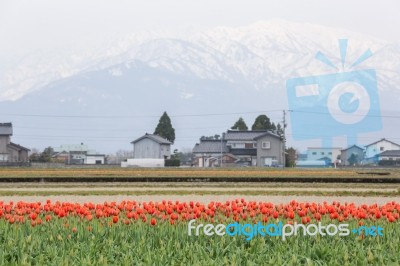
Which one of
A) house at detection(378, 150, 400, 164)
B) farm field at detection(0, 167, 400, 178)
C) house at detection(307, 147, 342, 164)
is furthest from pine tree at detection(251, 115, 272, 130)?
farm field at detection(0, 167, 400, 178)

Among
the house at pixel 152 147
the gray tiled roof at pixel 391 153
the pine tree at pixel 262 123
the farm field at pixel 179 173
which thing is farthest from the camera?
the gray tiled roof at pixel 391 153

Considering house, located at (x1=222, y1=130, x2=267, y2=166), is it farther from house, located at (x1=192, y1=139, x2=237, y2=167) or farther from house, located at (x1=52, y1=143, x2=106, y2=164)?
house, located at (x1=52, y1=143, x2=106, y2=164)

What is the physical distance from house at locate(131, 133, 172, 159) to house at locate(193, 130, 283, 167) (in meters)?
5.23

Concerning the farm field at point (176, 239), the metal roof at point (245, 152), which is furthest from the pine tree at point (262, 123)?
the farm field at point (176, 239)

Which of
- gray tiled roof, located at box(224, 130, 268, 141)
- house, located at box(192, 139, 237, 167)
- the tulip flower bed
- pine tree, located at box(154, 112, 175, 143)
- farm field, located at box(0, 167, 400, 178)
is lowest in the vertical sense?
the tulip flower bed

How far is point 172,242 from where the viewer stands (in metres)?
9.06

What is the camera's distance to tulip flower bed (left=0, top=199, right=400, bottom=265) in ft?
27.0

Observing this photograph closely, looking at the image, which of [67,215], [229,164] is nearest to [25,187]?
[67,215]

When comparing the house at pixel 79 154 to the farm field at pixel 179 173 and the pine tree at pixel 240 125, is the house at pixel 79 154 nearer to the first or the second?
the pine tree at pixel 240 125

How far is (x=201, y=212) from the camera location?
1166 centimetres

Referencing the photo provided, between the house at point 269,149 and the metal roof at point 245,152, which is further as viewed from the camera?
the metal roof at point 245,152

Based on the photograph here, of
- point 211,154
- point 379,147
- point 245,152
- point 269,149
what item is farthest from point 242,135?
point 379,147

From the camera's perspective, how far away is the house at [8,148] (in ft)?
300

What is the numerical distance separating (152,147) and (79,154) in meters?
45.3
